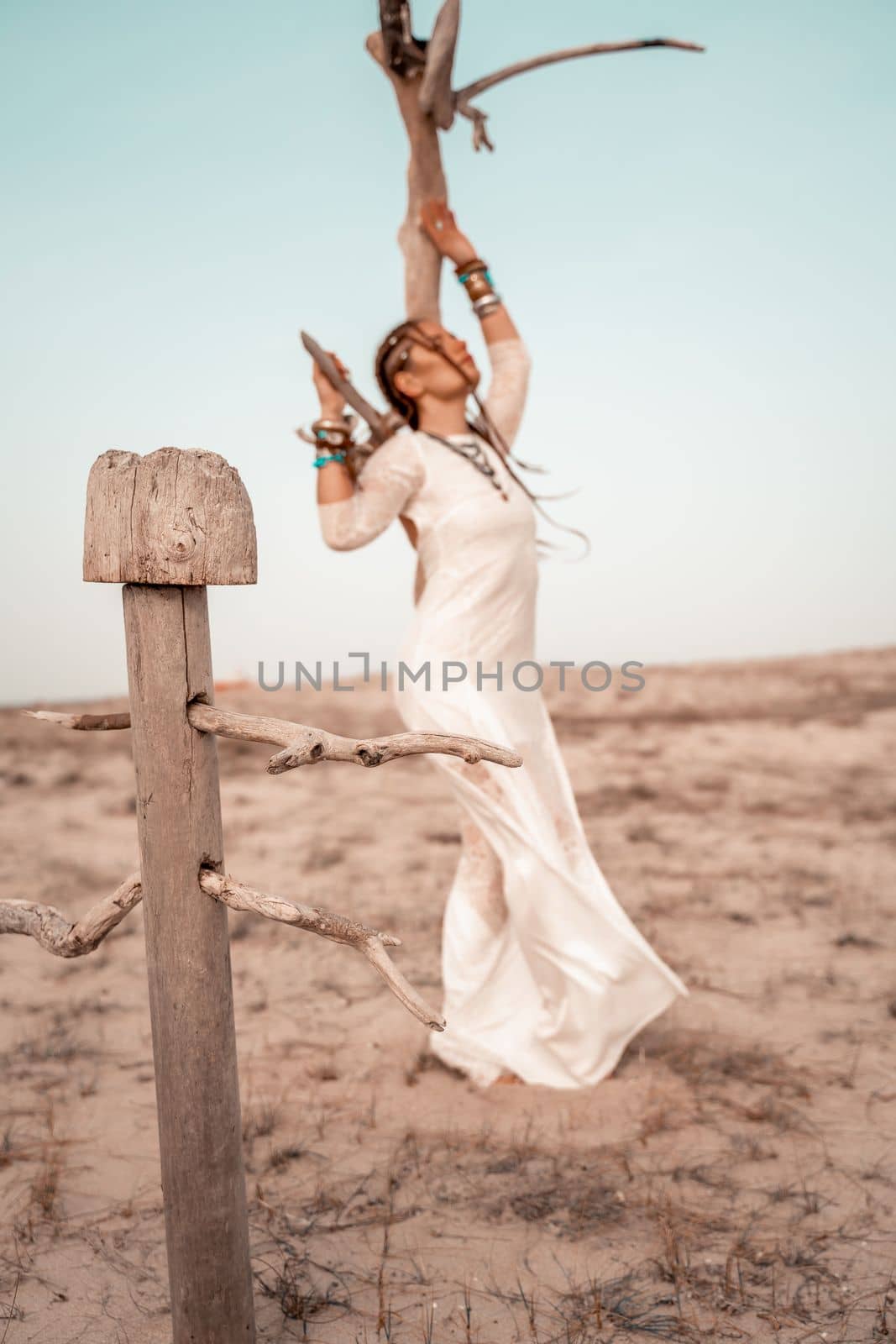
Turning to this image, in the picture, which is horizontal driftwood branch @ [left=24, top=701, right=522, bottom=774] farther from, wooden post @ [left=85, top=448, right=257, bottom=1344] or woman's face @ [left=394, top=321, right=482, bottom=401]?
woman's face @ [left=394, top=321, right=482, bottom=401]

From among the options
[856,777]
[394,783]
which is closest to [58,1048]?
[394,783]

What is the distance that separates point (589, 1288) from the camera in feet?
9.18

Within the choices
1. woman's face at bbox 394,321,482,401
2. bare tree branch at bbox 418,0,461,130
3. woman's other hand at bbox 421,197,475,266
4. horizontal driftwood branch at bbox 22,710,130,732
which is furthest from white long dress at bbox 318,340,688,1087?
horizontal driftwood branch at bbox 22,710,130,732

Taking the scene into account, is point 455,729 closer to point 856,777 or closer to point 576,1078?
→ point 576,1078

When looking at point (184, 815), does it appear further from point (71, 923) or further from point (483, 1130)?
point (483, 1130)

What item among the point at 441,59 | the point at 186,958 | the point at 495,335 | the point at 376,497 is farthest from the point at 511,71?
the point at 186,958

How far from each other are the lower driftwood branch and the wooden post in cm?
7

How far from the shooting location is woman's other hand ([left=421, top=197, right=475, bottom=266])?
4090mm

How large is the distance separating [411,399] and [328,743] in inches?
90.3

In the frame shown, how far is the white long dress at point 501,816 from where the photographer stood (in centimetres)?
372

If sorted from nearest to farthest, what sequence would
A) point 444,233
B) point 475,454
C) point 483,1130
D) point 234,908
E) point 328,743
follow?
point 328,743, point 234,908, point 483,1130, point 475,454, point 444,233

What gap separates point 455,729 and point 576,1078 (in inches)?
53.7

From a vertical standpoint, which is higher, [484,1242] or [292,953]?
[484,1242]

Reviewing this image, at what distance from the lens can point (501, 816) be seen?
3721mm
